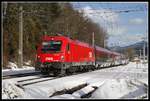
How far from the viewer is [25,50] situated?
58875 millimetres

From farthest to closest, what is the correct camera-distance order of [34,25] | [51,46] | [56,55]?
[34,25] → [51,46] → [56,55]

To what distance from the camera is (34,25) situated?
6281 centimetres

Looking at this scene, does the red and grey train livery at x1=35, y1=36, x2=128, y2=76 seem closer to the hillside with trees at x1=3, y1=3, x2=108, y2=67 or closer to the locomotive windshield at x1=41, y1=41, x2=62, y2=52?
the locomotive windshield at x1=41, y1=41, x2=62, y2=52

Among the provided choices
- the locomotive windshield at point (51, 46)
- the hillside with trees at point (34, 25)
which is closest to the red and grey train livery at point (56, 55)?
the locomotive windshield at point (51, 46)

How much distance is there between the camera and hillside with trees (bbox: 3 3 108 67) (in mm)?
54406

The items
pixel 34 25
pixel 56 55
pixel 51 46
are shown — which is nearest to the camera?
pixel 56 55

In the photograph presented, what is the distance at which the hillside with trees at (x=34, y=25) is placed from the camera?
54406mm

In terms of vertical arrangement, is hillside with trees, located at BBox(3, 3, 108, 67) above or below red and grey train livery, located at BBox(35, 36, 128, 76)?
above

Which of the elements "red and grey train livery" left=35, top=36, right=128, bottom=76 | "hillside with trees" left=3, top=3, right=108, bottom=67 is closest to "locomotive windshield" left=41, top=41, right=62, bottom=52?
"red and grey train livery" left=35, top=36, right=128, bottom=76

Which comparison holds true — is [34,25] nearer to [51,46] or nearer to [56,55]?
[51,46]

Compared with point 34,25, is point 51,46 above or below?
below

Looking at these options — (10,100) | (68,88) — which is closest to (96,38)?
(68,88)

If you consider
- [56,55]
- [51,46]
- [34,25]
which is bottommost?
[56,55]

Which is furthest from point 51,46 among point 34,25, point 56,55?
point 34,25
